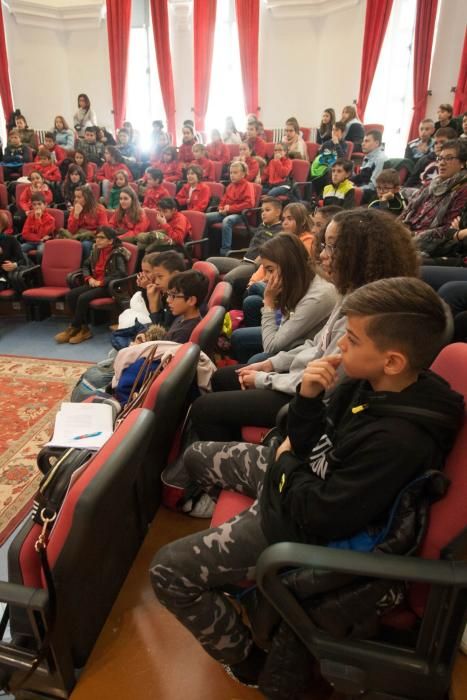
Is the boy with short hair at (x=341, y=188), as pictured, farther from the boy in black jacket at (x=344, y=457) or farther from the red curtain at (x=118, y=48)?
the red curtain at (x=118, y=48)

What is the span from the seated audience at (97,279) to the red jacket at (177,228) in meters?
0.63

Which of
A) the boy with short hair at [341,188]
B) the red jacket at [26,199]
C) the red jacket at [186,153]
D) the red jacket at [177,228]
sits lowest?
the red jacket at [177,228]

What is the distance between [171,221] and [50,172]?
293cm

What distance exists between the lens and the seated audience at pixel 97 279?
357 centimetres

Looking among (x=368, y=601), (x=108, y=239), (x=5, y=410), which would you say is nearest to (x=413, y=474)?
(x=368, y=601)

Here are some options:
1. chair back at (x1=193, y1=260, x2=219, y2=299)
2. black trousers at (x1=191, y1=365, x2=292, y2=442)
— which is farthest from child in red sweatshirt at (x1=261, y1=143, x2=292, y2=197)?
black trousers at (x1=191, y1=365, x2=292, y2=442)

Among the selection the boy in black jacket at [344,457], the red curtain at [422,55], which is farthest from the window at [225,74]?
the boy in black jacket at [344,457]

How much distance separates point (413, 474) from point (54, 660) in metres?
0.91

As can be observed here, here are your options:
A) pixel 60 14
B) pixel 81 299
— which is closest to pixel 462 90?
pixel 81 299

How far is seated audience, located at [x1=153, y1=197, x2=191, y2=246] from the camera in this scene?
13.7 feet

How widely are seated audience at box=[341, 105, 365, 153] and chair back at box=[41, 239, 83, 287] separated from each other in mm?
4273

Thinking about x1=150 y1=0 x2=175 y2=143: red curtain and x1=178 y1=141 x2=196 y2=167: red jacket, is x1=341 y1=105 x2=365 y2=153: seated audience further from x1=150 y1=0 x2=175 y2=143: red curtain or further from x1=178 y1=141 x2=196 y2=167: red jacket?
x1=150 y1=0 x2=175 y2=143: red curtain

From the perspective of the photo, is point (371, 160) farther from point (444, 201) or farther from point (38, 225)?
point (38, 225)

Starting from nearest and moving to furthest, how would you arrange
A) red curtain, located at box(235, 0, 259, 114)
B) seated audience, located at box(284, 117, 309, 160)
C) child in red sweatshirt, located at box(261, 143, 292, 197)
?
child in red sweatshirt, located at box(261, 143, 292, 197) → seated audience, located at box(284, 117, 309, 160) → red curtain, located at box(235, 0, 259, 114)
